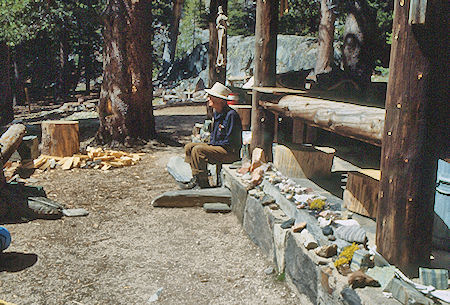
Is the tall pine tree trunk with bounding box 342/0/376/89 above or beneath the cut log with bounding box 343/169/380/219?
above

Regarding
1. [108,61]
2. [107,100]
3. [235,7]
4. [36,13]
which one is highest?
[235,7]

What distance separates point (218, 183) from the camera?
22.0 ft

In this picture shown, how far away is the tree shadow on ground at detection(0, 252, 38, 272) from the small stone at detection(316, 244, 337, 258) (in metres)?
2.86

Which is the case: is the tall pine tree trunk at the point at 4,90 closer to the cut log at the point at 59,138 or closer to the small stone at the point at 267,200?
the cut log at the point at 59,138

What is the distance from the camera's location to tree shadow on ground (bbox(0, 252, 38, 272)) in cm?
422

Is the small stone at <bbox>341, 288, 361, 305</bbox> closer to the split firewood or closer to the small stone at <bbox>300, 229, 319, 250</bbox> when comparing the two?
the small stone at <bbox>300, 229, 319, 250</bbox>

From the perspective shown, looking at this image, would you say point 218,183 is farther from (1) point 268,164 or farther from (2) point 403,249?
(2) point 403,249

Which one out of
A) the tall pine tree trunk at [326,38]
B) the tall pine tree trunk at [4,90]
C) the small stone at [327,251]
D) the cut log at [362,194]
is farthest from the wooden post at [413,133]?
the tall pine tree trunk at [4,90]

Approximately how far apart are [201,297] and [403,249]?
1774mm

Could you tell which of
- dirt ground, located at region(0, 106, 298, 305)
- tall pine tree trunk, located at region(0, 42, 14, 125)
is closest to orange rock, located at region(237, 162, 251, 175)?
dirt ground, located at region(0, 106, 298, 305)

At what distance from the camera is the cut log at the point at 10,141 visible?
7043 mm

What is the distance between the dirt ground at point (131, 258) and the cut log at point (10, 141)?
101cm

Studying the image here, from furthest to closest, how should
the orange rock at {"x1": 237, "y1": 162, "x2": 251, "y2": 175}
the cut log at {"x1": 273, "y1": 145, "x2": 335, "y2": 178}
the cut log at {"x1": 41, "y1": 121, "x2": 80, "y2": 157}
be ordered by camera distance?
the cut log at {"x1": 41, "y1": 121, "x2": 80, "y2": 157}
the orange rock at {"x1": 237, "y1": 162, "x2": 251, "y2": 175}
the cut log at {"x1": 273, "y1": 145, "x2": 335, "y2": 178}

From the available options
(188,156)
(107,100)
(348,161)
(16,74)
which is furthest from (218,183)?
(16,74)
